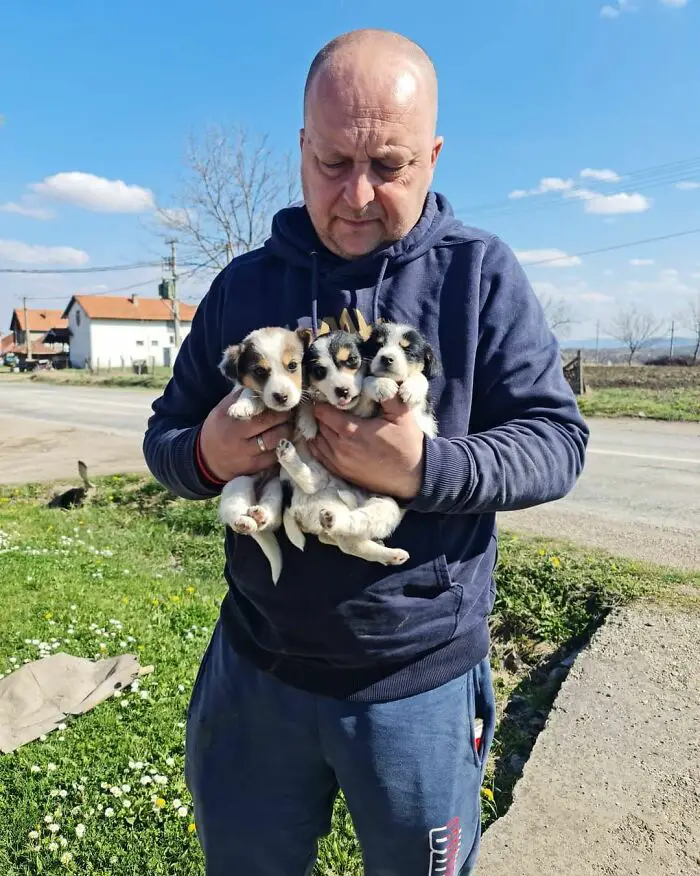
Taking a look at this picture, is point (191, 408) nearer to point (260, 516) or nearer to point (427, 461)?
point (260, 516)

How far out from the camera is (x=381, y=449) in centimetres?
180

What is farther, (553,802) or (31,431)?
(31,431)

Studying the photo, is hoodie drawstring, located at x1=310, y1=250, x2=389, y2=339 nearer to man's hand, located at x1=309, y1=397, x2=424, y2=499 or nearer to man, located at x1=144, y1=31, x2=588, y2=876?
man, located at x1=144, y1=31, x2=588, y2=876

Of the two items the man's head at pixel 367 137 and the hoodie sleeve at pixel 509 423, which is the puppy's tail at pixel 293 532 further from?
the man's head at pixel 367 137

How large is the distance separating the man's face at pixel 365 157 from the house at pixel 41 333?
270ft

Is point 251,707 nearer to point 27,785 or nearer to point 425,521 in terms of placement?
point 425,521

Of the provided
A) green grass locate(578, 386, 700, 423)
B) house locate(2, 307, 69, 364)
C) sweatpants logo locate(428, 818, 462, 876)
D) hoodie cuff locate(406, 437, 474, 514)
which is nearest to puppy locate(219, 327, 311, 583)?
hoodie cuff locate(406, 437, 474, 514)

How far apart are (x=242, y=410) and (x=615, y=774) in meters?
3.01

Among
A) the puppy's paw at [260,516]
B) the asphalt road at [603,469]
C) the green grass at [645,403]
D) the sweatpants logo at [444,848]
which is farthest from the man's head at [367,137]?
the green grass at [645,403]

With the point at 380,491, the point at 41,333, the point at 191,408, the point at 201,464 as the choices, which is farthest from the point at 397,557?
the point at 41,333

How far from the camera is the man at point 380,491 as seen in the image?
1838 mm

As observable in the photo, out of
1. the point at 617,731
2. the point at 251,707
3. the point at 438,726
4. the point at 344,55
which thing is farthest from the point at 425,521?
the point at 617,731

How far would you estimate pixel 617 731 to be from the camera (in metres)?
3.92

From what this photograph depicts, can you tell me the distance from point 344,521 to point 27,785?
10.7 feet
